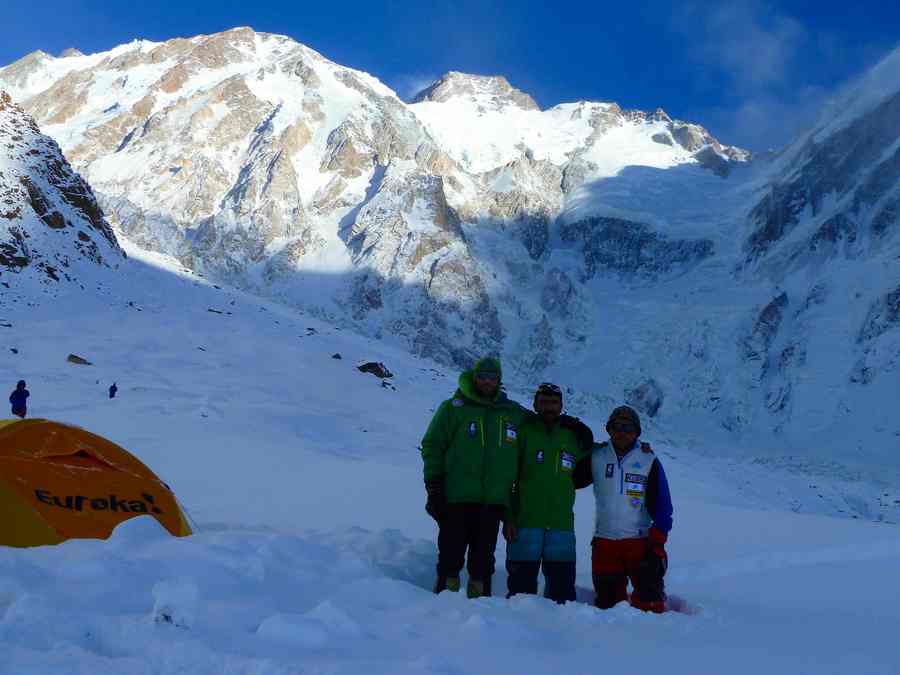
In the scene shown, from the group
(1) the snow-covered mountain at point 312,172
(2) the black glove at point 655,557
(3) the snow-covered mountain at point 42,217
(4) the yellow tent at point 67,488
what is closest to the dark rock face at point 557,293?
(1) the snow-covered mountain at point 312,172

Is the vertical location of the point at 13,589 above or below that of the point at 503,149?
below

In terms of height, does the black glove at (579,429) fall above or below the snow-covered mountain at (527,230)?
below

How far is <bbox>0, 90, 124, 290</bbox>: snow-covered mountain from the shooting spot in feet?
99.6

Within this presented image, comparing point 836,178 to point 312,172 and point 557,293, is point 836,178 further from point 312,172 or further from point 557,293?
point 312,172

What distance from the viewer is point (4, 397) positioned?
16.6 m

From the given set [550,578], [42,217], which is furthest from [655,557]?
[42,217]

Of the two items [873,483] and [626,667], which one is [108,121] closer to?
[873,483]

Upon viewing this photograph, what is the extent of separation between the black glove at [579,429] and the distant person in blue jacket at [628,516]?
0.18m

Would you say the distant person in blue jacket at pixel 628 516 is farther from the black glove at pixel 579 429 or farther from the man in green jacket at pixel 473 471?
the man in green jacket at pixel 473 471

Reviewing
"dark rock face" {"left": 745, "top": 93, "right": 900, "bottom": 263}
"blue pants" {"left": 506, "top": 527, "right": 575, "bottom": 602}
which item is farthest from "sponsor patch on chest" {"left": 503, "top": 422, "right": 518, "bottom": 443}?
"dark rock face" {"left": 745, "top": 93, "right": 900, "bottom": 263}

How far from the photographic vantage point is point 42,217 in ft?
111

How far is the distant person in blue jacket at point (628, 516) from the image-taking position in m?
5.14

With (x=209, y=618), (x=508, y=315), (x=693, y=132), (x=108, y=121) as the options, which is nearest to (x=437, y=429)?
(x=209, y=618)

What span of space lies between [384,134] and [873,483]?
94426 millimetres
